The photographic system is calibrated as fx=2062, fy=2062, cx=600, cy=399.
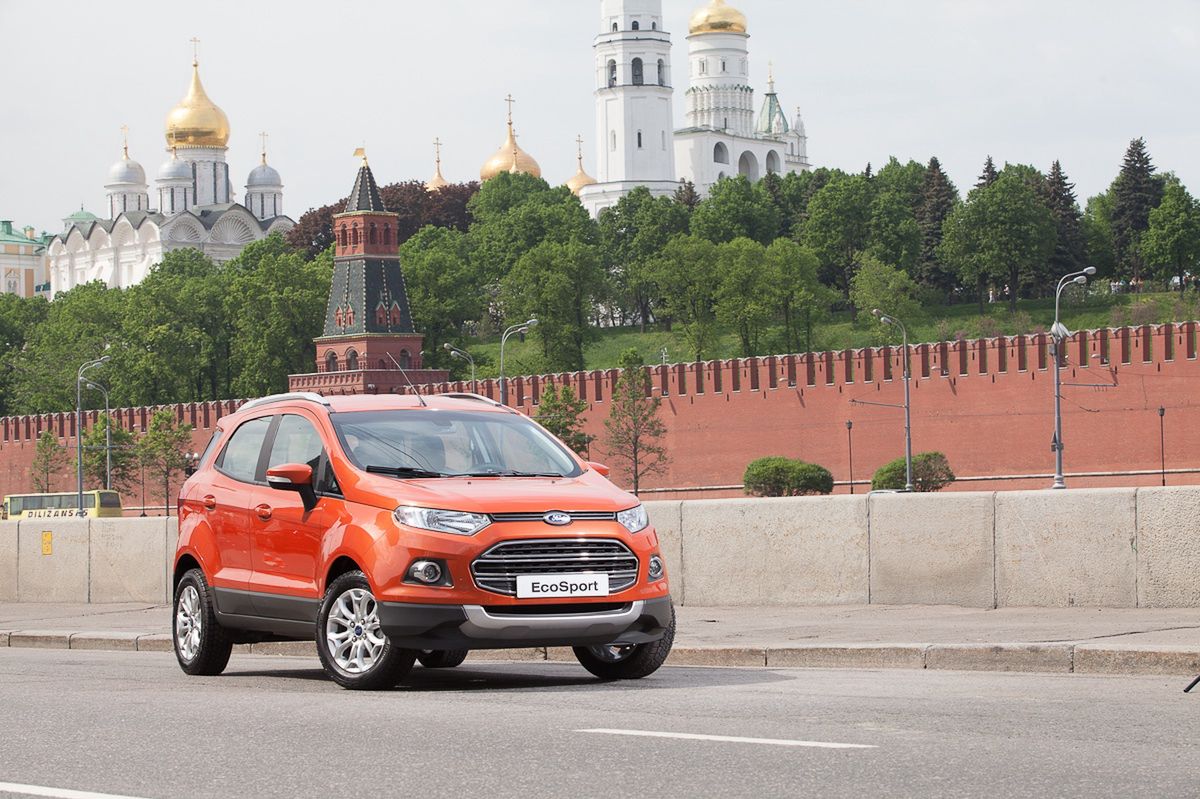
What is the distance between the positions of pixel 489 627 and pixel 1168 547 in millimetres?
4777

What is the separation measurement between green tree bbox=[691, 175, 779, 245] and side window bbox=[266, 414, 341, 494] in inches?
3715

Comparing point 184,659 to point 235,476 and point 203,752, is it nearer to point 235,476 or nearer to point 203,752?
point 235,476

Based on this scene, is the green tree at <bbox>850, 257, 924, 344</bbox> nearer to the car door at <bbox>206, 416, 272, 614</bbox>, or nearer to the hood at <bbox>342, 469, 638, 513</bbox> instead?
the car door at <bbox>206, 416, 272, 614</bbox>

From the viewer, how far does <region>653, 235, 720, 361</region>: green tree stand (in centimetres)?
8750

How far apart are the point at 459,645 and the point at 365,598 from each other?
1.72 ft

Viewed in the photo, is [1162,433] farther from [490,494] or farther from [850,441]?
[490,494]

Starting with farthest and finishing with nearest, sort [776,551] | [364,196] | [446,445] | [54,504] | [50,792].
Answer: [364,196], [54,504], [776,551], [446,445], [50,792]

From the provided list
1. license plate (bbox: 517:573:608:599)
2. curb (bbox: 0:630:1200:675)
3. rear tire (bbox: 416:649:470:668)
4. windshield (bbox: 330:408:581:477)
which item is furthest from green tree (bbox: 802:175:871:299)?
license plate (bbox: 517:573:608:599)

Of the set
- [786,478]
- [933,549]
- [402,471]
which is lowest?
[786,478]

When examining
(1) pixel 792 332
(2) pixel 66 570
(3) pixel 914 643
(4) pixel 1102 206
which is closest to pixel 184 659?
(3) pixel 914 643

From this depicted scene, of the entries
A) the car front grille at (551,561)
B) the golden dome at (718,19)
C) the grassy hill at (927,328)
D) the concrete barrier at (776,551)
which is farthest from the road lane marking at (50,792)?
the golden dome at (718,19)

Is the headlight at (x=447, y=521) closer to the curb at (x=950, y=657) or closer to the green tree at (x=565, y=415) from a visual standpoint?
the curb at (x=950, y=657)

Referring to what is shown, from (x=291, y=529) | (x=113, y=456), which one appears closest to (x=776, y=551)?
(x=291, y=529)

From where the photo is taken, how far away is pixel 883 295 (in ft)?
283
